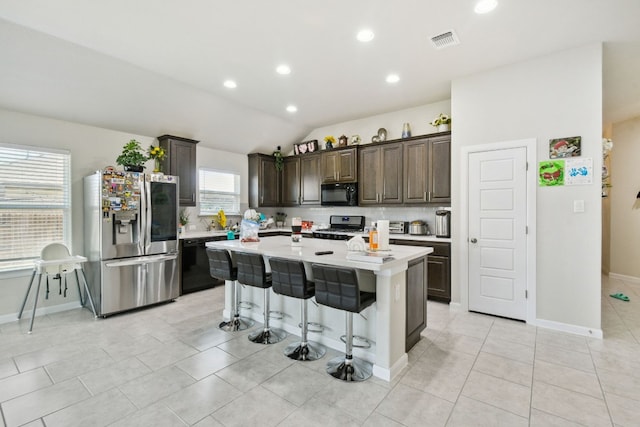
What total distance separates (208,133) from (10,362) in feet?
13.0

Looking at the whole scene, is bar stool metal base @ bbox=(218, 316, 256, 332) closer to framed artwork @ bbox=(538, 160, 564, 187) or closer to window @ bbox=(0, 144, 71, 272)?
window @ bbox=(0, 144, 71, 272)

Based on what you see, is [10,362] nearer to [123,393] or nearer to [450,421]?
[123,393]

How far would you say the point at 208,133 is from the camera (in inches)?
213

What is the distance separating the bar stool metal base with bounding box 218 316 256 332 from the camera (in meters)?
3.39

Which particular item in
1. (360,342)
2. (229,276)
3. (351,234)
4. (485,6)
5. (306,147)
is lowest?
(360,342)

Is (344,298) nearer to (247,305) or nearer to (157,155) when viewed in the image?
(247,305)

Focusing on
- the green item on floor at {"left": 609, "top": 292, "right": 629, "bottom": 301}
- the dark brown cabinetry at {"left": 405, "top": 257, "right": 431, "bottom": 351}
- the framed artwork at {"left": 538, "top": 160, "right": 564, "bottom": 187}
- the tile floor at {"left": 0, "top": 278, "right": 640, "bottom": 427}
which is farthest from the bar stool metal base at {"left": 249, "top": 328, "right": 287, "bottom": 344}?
the green item on floor at {"left": 609, "top": 292, "right": 629, "bottom": 301}

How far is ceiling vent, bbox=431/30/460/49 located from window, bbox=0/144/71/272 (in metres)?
4.83

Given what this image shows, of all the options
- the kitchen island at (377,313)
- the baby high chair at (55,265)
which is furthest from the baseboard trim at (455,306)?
the baby high chair at (55,265)

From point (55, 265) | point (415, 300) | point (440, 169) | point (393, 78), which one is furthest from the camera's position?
point (440, 169)

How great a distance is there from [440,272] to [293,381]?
2697 mm

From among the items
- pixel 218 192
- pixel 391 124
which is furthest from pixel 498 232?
pixel 218 192

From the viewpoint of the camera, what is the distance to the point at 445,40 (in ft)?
10.0

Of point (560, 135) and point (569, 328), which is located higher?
point (560, 135)
